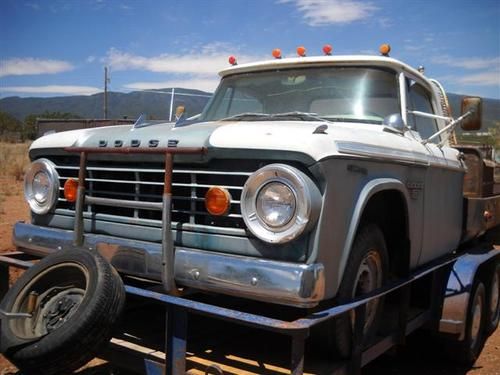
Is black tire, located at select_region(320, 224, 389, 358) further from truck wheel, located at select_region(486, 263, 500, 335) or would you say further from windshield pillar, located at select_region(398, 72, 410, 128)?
truck wheel, located at select_region(486, 263, 500, 335)

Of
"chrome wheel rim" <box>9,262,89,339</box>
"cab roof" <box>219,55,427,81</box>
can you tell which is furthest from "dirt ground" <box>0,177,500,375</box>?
"cab roof" <box>219,55,427,81</box>

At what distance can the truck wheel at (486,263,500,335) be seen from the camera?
5.11 m

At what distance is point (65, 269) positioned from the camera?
9.55 feet

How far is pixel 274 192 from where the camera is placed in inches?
103

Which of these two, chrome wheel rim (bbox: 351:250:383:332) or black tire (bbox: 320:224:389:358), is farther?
chrome wheel rim (bbox: 351:250:383:332)

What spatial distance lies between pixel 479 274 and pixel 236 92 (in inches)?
97.0

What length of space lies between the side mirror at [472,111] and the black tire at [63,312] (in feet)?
9.48

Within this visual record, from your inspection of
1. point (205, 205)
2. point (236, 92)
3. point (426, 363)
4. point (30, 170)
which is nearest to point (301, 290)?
point (205, 205)

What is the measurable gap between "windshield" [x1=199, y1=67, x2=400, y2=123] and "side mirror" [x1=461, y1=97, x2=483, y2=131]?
2.09 ft

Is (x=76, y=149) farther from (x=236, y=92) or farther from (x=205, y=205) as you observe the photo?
(x=236, y=92)

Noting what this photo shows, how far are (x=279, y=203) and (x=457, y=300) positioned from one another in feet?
7.11

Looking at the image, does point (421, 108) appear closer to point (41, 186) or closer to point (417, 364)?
point (417, 364)

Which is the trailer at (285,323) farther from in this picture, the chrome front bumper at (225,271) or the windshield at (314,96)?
the windshield at (314,96)

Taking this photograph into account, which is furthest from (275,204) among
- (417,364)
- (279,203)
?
(417,364)
